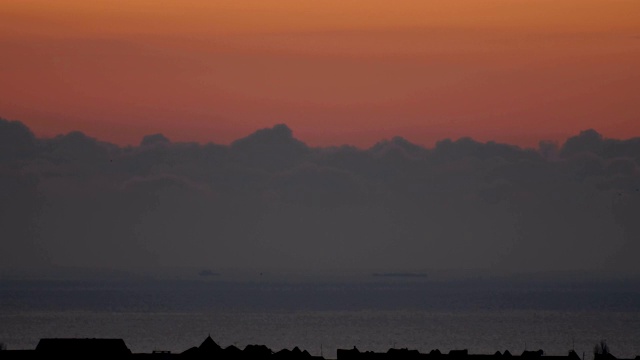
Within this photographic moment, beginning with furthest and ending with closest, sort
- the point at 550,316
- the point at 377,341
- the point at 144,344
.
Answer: the point at 550,316 < the point at 377,341 < the point at 144,344

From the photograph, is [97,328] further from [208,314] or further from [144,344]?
[208,314]

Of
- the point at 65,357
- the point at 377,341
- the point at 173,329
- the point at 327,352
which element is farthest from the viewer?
the point at 173,329

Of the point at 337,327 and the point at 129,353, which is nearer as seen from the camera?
the point at 129,353

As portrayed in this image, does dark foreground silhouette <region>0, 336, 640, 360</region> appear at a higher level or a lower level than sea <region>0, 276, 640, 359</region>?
lower

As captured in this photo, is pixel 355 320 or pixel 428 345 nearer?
pixel 428 345

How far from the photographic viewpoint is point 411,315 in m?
171

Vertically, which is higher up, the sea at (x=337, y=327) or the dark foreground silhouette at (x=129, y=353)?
the sea at (x=337, y=327)

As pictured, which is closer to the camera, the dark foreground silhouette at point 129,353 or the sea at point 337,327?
the dark foreground silhouette at point 129,353

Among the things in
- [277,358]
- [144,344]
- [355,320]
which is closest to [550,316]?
[355,320]

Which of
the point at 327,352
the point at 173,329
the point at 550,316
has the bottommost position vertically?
the point at 327,352

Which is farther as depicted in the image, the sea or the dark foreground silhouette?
the sea

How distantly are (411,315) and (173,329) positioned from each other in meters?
47.7

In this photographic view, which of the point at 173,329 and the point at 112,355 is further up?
the point at 173,329

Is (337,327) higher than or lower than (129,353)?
higher
